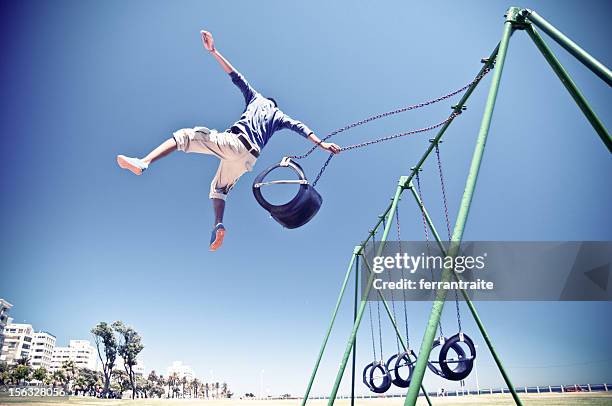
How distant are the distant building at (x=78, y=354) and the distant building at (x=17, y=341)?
121ft

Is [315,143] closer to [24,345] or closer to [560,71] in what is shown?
[560,71]

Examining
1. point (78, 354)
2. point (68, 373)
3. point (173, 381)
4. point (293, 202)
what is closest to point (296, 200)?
point (293, 202)

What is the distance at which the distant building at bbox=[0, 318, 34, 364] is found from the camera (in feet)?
361

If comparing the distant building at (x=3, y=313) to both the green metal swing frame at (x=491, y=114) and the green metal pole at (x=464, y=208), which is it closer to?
the green metal swing frame at (x=491, y=114)

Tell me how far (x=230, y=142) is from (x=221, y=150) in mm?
186

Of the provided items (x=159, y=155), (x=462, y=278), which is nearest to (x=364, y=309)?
(x=462, y=278)

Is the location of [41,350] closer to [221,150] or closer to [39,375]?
[39,375]

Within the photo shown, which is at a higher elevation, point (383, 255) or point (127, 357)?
point (127, 357)

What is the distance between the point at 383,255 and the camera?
29.2 ft

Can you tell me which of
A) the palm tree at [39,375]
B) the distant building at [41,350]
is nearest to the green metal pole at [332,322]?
the palm tree at [39,375]

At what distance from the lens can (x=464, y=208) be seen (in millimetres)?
3369

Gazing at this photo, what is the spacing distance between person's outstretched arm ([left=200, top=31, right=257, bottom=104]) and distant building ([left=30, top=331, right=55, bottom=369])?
159 m

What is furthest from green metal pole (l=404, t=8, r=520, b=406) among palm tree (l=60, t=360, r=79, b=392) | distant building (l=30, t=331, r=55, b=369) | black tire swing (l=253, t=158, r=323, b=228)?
distant building (l=30, t=331, r=55, b=369)

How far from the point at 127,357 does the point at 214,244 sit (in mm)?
71394
